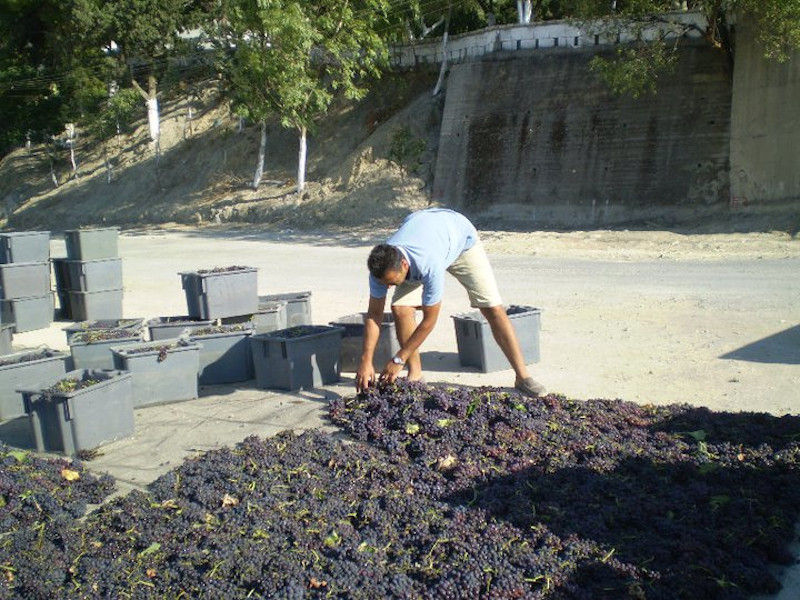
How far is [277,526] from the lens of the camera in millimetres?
4773

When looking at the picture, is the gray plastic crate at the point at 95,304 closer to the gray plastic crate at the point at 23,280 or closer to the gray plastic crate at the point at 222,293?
the gray plastic crate at the point at 23,280

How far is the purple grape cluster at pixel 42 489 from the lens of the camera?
205 inches


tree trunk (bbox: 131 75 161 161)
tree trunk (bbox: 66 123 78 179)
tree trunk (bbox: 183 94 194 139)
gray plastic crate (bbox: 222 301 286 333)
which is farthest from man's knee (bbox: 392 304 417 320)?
tree trunk (bbox: 66 123 78 179)

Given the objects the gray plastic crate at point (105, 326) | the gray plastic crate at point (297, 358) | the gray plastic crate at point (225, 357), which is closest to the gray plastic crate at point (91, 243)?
the gray plastic crate at point (105, 326)

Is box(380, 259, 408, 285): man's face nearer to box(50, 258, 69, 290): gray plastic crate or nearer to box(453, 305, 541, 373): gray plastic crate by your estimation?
box(453, 305, 541, 373): gray plastic crate

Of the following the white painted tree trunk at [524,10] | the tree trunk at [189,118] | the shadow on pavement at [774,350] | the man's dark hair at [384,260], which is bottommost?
the shadow on pavement at [774,350]

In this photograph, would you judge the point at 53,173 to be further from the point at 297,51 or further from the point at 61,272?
the point at 61,272

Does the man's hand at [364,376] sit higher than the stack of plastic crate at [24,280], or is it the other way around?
the stack of plastic crate at [24,280]

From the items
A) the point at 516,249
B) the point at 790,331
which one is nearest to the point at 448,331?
the point at 790,331

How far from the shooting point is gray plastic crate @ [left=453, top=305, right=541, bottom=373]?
7969 mm

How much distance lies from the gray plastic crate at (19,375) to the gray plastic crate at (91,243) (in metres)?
4.59

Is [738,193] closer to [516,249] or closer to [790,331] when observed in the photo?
[516,249]

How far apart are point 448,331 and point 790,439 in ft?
16.0

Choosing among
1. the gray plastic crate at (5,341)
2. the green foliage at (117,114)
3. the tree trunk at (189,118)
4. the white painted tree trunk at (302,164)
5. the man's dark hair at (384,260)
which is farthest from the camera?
the tree trunk at (189,118)
